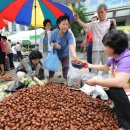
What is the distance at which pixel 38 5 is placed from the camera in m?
5.49

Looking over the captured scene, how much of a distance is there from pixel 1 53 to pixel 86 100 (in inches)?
200

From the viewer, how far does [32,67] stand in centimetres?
441

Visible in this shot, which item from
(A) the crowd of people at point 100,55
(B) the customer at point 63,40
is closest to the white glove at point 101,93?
(A) the crowd of people at point 100,55

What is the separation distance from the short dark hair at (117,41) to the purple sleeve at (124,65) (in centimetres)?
13

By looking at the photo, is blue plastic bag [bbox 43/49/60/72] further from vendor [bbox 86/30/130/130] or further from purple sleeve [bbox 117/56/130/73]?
purple sleeve [bbox 117/56/130/73]

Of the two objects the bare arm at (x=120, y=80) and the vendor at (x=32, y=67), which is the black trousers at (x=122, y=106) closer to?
the bare arm at (x=120, y=80)


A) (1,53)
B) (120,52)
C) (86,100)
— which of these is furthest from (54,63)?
(1,53)

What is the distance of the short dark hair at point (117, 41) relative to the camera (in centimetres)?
256

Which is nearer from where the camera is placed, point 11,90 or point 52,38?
point 11,90

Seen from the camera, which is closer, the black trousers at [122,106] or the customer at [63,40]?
the black trousers at [122,106]

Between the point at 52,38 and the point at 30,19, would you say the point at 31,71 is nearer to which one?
the point at 52,38

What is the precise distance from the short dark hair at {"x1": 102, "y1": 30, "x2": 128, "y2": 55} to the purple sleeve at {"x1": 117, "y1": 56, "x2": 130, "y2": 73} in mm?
126

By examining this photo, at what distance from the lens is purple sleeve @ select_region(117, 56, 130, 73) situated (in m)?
2.49

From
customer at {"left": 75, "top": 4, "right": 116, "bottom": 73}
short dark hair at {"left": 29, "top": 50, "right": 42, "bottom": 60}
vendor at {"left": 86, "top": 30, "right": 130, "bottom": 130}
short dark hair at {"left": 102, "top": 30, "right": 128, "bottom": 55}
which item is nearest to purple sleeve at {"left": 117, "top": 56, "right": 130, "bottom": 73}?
vendor at {"left": 86, "top": 30, "right": 130, "bottom": 130}
